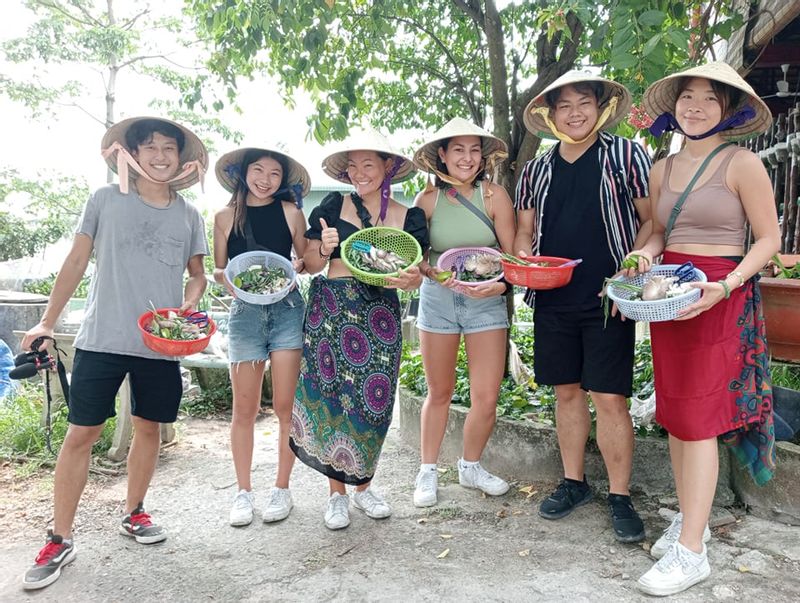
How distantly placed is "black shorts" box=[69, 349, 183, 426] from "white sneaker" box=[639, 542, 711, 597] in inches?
89.0

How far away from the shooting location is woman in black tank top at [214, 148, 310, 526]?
3170 millimetres

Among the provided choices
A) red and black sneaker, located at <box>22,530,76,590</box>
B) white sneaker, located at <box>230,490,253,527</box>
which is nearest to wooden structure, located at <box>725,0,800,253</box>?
white sneaker, located at <box>230,490,253,527</box>

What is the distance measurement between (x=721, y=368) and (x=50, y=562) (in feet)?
9.81

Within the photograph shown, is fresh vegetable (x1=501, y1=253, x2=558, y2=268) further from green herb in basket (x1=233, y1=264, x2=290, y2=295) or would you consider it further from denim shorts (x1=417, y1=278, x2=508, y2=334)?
green herb in basket (x1=233, y1=264, x2=290, y2=295)

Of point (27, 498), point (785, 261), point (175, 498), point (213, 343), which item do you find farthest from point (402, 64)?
point (27, 498)

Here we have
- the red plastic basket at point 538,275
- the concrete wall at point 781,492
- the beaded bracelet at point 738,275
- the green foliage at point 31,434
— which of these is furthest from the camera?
the green foliage at point 31,434

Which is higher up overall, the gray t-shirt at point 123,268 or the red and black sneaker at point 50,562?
the gray t-shirt at point 123,268

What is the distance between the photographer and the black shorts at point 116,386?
9.20 ft

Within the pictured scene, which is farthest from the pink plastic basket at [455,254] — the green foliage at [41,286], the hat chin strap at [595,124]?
the green foliage at [41,286]

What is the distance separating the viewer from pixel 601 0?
9.13 ft

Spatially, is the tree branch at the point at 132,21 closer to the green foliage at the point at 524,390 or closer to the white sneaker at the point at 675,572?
the green foliage at the point at 524,390

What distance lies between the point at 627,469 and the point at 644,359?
1853 mm

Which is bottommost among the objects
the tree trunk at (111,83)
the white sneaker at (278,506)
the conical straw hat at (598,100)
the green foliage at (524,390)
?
the white sneaker at (278,506)

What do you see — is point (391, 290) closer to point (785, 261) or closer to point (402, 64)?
point (785, 261)
